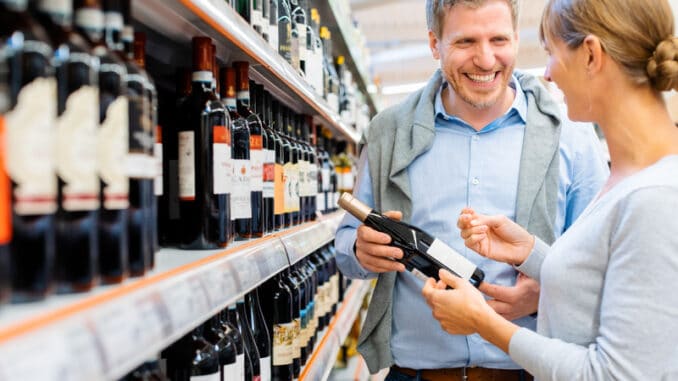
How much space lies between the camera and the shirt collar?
1.87 m

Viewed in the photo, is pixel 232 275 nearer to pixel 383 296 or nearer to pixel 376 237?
pixel 376 237

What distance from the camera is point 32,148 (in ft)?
2.09

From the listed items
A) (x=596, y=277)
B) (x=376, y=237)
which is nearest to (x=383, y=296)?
A: (x=376, y=237)

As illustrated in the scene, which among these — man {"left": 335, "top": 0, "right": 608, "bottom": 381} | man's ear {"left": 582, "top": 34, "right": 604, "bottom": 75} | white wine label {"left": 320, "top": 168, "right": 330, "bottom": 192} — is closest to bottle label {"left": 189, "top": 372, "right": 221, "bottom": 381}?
man {"left": 335, "top": 0, "right": 608, "bottom": 381}

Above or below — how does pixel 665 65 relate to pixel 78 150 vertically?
above

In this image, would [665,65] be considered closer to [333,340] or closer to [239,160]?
[239,160]

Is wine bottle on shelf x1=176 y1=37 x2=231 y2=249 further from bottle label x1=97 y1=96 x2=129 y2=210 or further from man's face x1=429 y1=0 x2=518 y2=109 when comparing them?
man's face x1=429 y1=0 x2=518 y2=109

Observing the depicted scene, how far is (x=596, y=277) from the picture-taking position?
1.17m

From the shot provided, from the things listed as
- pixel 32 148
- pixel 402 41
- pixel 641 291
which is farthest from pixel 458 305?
pixel 402 41

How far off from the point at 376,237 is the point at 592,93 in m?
0.69

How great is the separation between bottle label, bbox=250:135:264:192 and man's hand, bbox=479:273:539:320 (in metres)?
0.67

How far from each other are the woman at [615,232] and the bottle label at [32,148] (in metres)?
0.93

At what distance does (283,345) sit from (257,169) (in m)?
0.61

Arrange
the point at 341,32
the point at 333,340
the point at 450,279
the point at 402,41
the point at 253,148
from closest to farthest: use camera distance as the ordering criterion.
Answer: the point at 450,279, the point at 253,148, the point at 333,340, the point at 341,32, the point at 402,41
